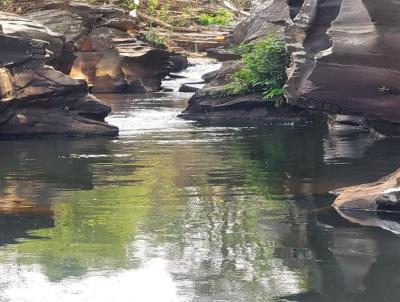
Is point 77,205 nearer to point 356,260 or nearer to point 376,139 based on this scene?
point 356,260

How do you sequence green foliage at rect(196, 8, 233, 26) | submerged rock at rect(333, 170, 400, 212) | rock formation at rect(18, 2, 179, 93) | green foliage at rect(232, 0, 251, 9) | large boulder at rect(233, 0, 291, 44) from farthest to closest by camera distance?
green foliage at rect(232, 0, 251, 9), green foliage at rect(196, 8, 233, 26), rock formation at rect(18, 2, 179, 93), large boulder at rect(233, 0, 291, 44), submerged rock at rect(333, 170, 400, 212)

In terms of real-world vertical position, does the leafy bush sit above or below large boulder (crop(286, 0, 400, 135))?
below

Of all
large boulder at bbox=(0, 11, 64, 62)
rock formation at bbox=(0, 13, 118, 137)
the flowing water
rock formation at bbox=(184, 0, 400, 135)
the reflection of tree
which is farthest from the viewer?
large boulder at bbox=(0, 11, 64, 62)

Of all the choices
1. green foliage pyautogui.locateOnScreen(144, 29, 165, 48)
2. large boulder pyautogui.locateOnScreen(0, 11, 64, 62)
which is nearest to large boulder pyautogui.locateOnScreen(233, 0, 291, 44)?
green foliage pyautogui.locateOnScreen(144, 29, 165, 48)

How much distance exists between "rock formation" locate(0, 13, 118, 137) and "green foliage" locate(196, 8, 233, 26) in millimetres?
24177

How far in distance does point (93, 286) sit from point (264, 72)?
1412 cm

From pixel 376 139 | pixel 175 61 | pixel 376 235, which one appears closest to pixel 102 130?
pixel 376 139

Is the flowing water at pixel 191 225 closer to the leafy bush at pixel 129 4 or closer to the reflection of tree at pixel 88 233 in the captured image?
the reflection of tree at pixel 88 233

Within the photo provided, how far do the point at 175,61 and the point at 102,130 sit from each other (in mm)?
16734

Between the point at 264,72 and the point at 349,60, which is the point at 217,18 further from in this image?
the point at 349,60

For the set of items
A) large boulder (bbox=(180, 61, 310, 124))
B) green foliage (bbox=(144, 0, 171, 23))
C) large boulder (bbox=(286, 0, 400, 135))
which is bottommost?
large boulder (bbox=(180, 61, 310, 124))

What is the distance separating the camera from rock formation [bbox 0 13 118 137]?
17.1 meters

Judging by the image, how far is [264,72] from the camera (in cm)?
2070

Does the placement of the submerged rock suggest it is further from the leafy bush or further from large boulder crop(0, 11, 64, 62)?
the leafy bush
